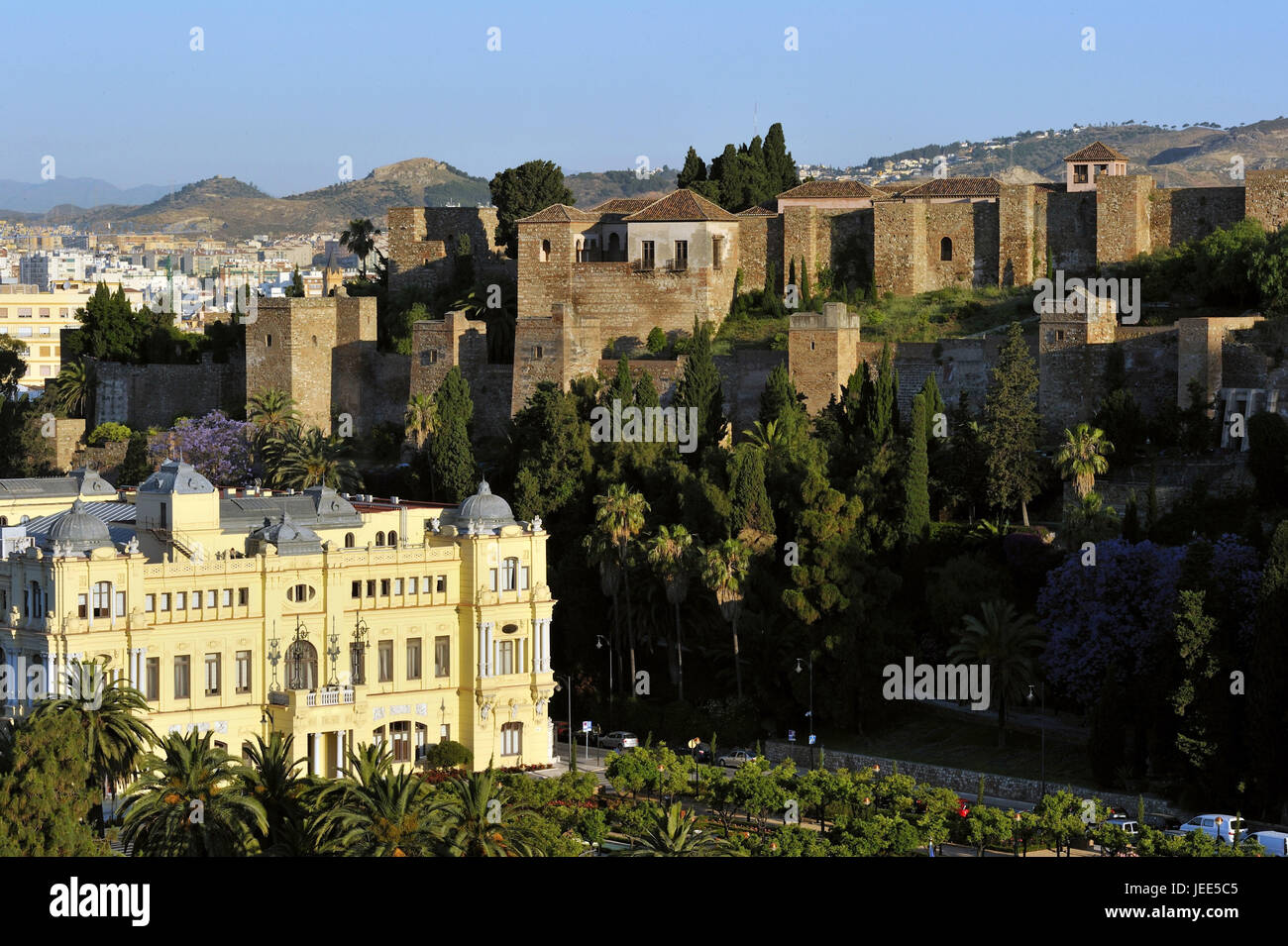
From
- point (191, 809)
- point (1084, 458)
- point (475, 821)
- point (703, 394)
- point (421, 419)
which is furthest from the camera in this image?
point (421, 419)

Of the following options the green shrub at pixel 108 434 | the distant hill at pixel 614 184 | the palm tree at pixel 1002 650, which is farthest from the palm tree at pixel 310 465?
the distant hill at pixel 614 184

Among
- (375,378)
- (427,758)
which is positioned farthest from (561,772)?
(375,378)

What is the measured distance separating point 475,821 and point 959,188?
3381 cm

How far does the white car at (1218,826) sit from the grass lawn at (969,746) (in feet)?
13.7

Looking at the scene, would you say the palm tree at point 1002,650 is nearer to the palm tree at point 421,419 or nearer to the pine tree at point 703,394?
the pine tree at point 703,394

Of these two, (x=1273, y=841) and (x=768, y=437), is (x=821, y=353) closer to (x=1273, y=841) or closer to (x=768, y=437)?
(x=768, y=437)

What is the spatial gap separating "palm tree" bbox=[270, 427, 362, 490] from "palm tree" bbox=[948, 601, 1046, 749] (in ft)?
59.3

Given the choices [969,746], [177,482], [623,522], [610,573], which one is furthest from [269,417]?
[969,746]

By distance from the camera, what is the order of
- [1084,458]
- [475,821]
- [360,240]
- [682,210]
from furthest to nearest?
[360,240] → [682,210] → [1084,458] → [475,821]

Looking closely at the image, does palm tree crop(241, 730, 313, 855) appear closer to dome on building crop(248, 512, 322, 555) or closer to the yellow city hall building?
the yellow city hall building

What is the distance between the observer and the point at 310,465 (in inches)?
2322

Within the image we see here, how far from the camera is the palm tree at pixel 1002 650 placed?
4612 cm

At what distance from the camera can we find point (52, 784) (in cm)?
3484
